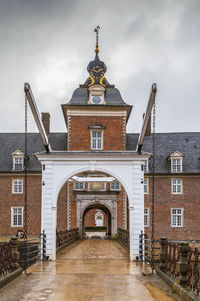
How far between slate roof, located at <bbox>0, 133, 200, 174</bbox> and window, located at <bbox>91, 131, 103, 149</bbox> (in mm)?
3147

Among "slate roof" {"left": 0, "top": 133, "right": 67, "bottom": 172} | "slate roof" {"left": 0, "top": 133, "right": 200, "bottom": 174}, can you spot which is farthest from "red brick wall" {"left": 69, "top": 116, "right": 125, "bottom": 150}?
"slate roof" {"left": 0, "top": 133, "right": 67, "bottom": 172}

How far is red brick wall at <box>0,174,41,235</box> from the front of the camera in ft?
92.1

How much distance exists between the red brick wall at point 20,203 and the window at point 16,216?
0.23 m

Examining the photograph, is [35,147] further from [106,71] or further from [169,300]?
[169,300]

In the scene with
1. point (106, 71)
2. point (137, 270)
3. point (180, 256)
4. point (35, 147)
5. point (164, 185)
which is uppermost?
point (106, 71)

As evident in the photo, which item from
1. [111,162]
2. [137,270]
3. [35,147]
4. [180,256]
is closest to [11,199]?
[35,147]

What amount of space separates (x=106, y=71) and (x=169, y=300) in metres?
25.5

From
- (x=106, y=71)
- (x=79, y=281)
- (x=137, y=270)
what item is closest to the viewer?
(x=79, y=281)

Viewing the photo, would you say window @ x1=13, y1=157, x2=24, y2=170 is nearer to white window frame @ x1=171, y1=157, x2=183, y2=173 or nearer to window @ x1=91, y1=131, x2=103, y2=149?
window @ x1=91, y1=131, x2=103, y2=149

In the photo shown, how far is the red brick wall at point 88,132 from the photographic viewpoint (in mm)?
28234

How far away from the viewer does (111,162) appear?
42.3 feet

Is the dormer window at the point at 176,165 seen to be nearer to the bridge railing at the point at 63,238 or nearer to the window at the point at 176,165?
the window at the point at 176,165

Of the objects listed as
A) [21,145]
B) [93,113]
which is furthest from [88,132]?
[21,145]

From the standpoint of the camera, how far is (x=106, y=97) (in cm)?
2897
